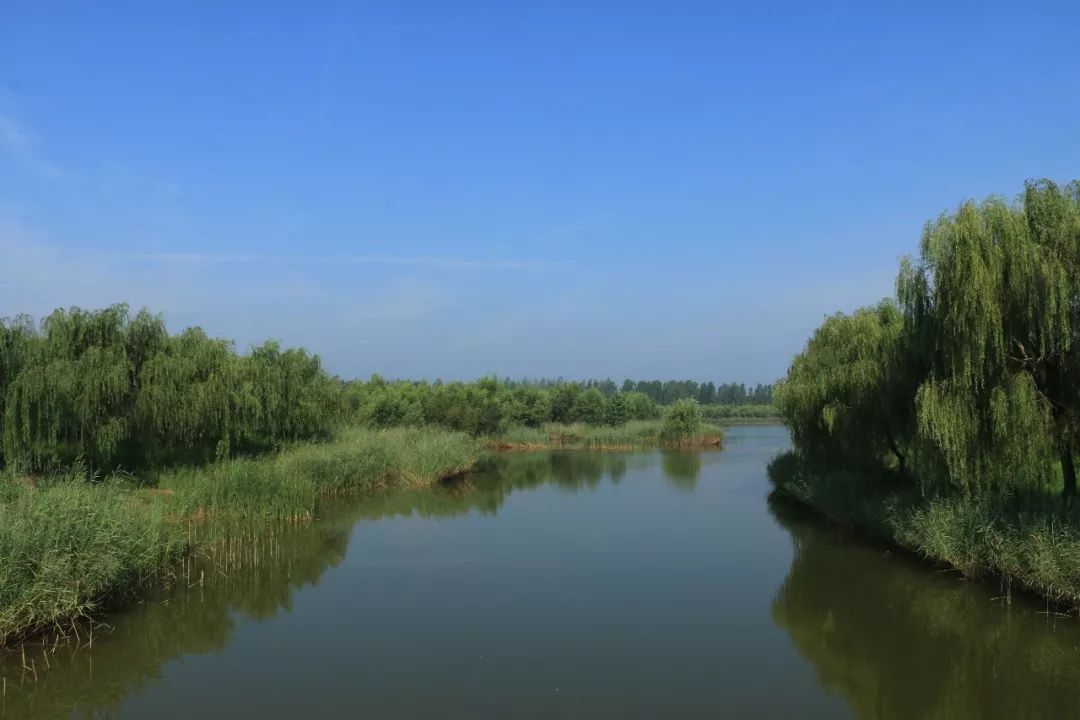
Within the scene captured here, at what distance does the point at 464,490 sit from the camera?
24.5m

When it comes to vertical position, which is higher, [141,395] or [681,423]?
[141,395]

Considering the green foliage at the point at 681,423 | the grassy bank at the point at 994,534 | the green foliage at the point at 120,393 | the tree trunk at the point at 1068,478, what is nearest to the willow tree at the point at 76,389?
the green foliage at the point at 120,393

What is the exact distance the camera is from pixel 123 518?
9.96 meters

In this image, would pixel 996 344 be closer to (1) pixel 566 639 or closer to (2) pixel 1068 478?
(2) pixel 1068 478

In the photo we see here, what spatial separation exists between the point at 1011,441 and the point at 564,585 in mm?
6876

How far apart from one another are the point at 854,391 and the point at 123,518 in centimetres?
1354

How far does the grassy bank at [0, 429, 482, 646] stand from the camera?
8.08 meters

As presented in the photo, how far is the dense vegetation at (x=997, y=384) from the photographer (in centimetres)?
985

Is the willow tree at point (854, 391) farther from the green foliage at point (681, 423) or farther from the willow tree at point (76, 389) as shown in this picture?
the green foliage at point (681, 423)

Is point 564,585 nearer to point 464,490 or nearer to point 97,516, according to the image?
point 97,516

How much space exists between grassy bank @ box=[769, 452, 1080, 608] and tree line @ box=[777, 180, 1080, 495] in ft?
1.24

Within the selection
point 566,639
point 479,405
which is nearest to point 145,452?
point 566,639

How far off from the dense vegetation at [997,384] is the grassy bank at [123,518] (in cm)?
1143

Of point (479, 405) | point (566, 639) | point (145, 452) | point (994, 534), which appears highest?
point (479, 405)
